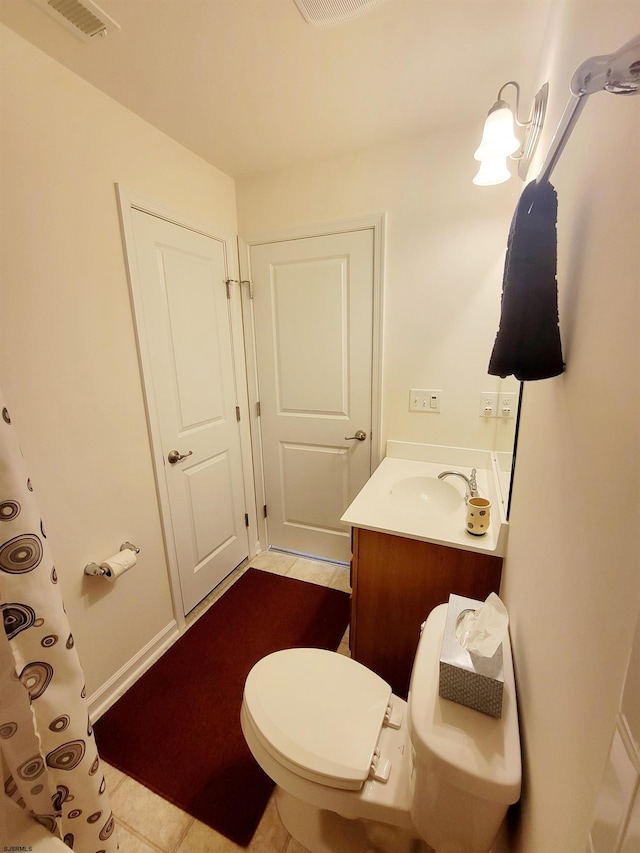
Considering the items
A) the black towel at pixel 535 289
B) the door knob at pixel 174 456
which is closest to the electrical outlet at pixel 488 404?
the black towel at pixel 535 289

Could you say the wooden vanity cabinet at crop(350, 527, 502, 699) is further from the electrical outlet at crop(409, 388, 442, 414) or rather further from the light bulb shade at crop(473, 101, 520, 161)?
the light bulb shade at crop(473, 101, 520, 161)

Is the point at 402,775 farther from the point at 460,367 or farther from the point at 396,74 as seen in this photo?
the point at 396,74

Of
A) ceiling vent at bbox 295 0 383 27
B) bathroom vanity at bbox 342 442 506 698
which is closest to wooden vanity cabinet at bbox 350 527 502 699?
bathroom vanity at bbox 342 442 506 698

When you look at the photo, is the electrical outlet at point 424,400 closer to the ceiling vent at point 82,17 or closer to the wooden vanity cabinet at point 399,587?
the wooden vanity cabinet at point 399,587

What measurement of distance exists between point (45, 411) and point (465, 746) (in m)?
1.48

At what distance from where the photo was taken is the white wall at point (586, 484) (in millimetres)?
357

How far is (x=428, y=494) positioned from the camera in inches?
64.7

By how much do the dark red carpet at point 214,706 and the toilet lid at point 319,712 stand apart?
0.51 m

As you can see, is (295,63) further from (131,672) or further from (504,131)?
(131,672)

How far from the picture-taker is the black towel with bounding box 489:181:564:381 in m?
0.56

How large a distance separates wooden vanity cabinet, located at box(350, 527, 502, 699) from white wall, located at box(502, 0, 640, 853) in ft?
1.47

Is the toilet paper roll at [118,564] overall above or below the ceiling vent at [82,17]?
below

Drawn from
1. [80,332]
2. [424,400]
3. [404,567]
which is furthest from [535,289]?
[80,332]

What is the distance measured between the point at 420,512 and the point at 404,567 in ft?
1.17
